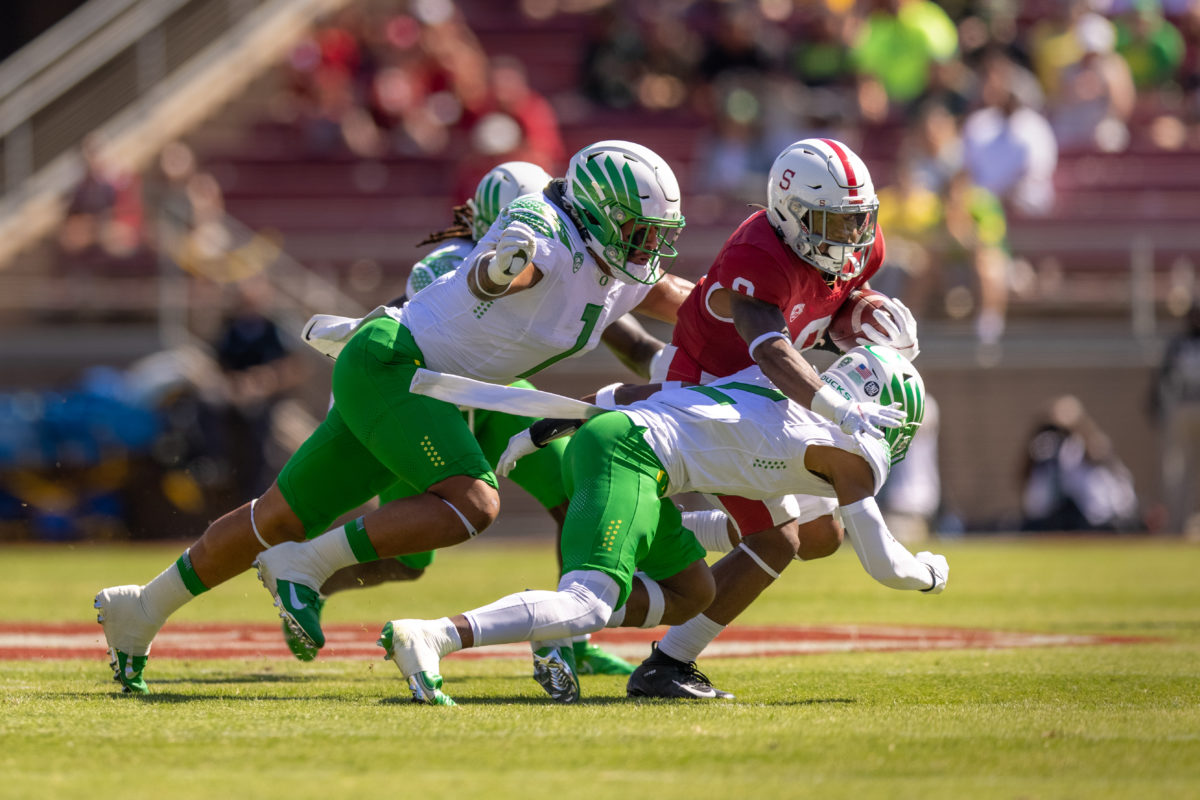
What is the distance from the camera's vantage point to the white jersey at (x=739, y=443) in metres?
5.17

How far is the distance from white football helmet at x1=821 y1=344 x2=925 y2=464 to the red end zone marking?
1707 millimetres

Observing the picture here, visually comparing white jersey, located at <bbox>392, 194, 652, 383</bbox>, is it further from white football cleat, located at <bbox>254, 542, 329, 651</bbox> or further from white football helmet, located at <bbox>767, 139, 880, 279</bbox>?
white football cleat, located at <bbox>254, 542, 329, 651</bbox>

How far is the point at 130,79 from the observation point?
669 inches

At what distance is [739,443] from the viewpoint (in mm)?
5191

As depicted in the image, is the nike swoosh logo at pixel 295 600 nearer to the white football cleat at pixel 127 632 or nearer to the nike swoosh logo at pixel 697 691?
the white football cleat at pixel 127 632

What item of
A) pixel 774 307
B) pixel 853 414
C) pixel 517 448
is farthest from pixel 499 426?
pixel 853 414

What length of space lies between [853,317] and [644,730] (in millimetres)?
1869

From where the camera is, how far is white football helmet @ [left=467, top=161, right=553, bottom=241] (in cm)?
654

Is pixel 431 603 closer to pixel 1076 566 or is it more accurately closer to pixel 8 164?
pixel 1076 566

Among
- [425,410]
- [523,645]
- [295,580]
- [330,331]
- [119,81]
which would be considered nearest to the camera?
[425,410]

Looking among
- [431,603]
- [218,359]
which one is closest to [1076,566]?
[431,603]

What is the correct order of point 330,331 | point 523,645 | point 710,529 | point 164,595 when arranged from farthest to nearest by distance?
point 523,645
point 710,529
point 330,331
point 164,595

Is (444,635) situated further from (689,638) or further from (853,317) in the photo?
(853,317)

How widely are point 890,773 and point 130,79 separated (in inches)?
584
